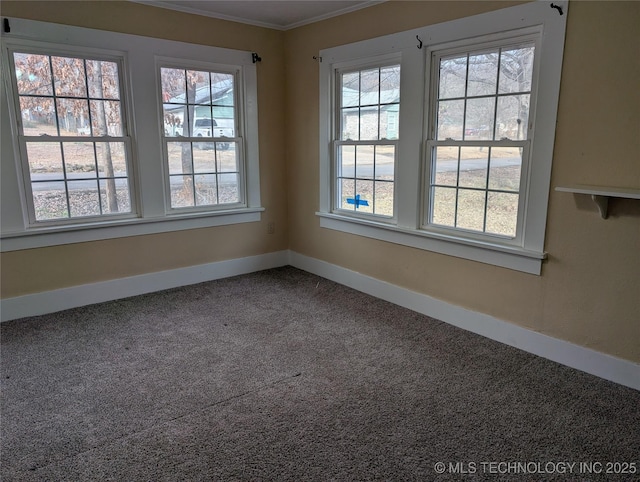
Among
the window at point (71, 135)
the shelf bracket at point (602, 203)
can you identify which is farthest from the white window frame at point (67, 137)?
the shelf bracket at point (602, 203)

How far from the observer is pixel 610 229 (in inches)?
99.3

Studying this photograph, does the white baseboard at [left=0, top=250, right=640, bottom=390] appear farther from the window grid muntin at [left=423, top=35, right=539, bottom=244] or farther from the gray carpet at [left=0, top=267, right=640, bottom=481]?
the window grid muntin at [left=423, top=35, right=539, bottom=244]

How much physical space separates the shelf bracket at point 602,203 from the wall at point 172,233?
3.15 metres

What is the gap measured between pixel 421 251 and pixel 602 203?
138cm

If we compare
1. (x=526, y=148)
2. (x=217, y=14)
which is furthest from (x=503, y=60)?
(x=217, y=14)

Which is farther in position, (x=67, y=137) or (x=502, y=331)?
(x=67, y=137)

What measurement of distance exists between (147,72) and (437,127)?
98.1 inches

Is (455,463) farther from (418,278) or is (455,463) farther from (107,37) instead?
(107,37)

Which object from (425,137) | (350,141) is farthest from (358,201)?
(425,137)

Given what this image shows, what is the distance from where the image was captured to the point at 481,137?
3.10 metres

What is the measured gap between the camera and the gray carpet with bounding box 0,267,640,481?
1.95 meters

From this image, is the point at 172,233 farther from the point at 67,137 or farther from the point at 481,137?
the point at 481,137

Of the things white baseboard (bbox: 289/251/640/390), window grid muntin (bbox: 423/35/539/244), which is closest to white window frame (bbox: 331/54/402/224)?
window grid muntin (bbox: 423/35/539/244)

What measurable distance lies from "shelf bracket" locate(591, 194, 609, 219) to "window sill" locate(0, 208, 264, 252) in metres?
3.14
